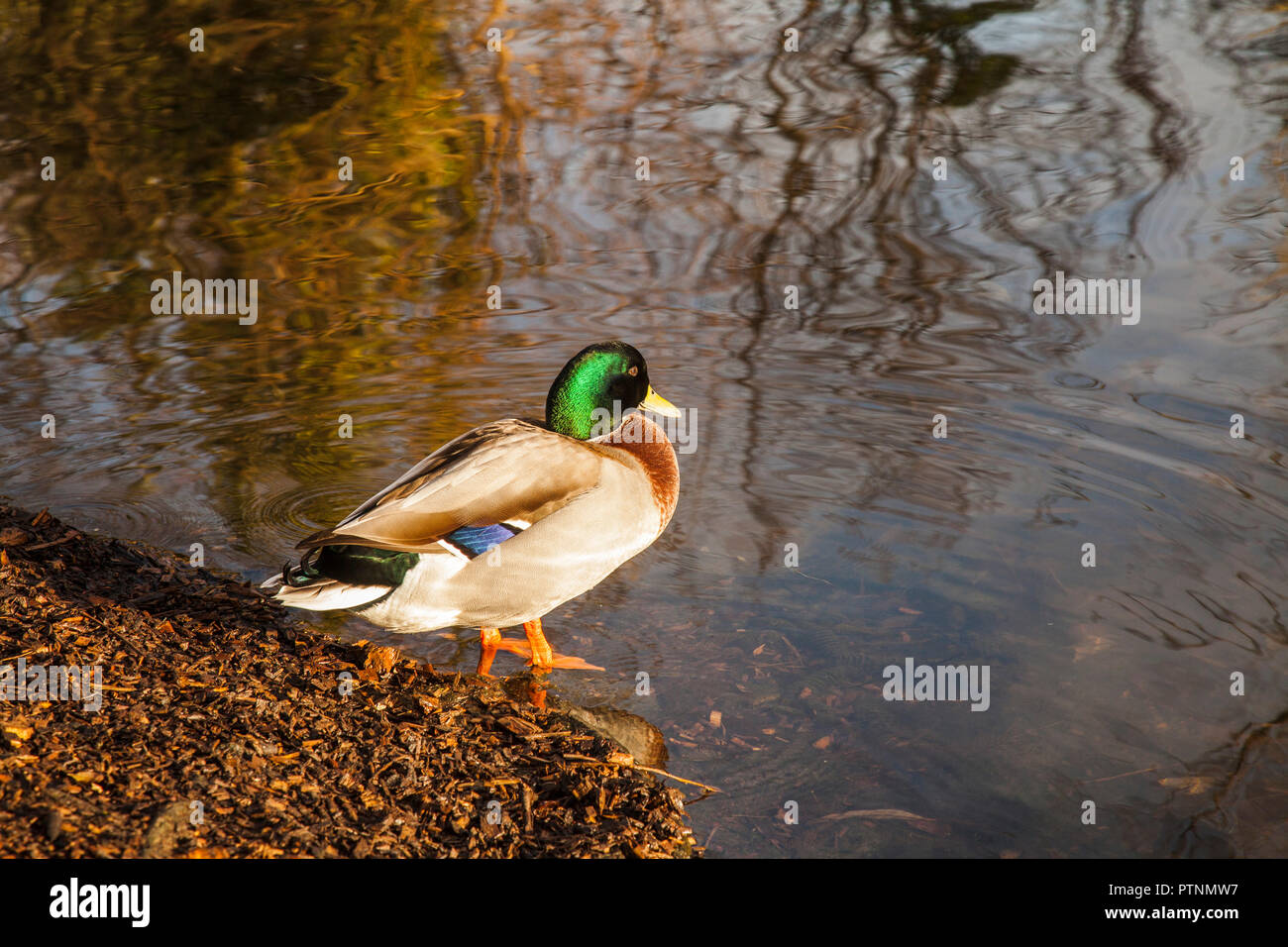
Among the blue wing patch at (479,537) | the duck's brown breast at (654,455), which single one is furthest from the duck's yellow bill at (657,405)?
the blue wing patch at (479,537)

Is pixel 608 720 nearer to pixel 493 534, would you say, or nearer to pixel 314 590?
pixel 493 534

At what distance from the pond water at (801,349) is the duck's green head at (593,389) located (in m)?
0.81

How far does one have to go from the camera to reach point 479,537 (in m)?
3.74

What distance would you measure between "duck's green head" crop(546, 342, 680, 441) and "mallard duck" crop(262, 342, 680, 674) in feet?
0.04

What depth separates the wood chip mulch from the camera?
277 centimetres

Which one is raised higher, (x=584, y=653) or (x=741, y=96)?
(x=741, y=96)

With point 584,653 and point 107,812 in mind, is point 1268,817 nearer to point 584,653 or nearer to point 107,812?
→ point 584,653

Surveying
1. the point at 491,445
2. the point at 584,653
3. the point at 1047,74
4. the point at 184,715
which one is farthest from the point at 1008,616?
the point at 1047,74

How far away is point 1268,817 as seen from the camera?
3336 millimetres

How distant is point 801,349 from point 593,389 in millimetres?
2692

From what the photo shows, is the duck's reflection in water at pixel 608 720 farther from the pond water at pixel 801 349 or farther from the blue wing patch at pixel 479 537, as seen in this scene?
the blue wing patch at pixel 479 537

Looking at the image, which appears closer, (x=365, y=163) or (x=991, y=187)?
(x=991, y=187)

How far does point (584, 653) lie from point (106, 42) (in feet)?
43.6

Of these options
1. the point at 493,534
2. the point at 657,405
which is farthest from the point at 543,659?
the point at 657,405
